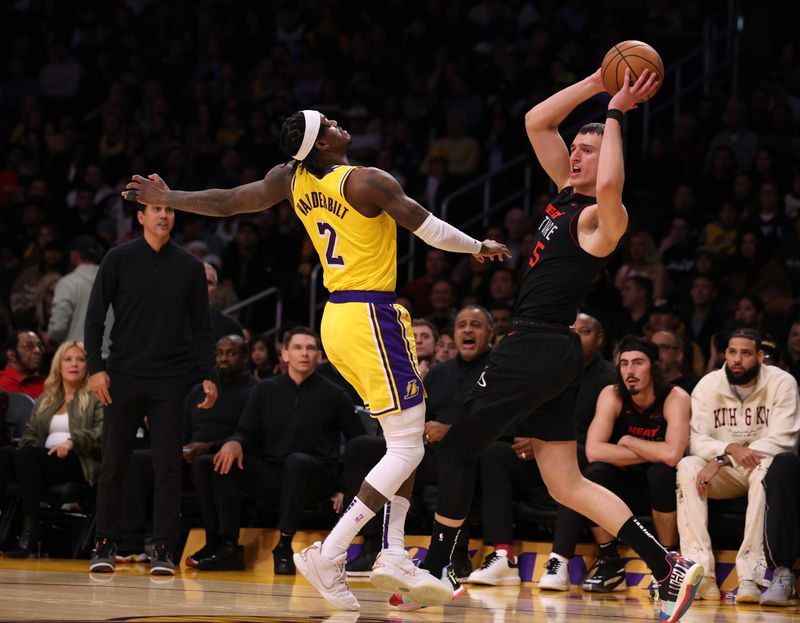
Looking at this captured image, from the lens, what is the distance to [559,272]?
5496 mm

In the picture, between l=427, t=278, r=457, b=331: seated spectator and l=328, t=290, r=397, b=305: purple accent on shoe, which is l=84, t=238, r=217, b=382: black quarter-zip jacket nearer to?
l=328, t=290, r=397, b=305: purple accent on shoe

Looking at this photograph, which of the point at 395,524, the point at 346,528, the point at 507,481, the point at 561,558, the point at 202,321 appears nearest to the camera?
the point at 346,528

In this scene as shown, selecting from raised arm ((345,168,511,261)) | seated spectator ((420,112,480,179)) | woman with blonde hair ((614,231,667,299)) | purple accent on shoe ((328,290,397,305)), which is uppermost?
seated spectator ((420,112,480,179))

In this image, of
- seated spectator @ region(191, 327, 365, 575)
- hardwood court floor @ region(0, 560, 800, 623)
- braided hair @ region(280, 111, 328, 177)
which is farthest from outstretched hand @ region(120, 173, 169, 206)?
seated spectator @ region(191, 327, 365, 575)

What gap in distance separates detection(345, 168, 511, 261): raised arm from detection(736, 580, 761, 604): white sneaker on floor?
2.69 metres

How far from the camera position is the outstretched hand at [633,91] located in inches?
212

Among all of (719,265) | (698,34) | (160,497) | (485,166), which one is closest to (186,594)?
(160,497)

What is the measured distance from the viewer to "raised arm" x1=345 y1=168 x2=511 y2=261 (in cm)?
569

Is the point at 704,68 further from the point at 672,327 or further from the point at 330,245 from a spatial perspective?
the point at 330,245

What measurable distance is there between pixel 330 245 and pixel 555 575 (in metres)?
2.81

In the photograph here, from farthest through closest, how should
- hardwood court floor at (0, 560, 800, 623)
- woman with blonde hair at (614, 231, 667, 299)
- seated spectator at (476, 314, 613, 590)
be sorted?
woman with blonde hair at (614, 231, 667, 299) → seated spectator at (476, 314, 613, 590) → hardwood court floor at (0, 560, 800, 623)

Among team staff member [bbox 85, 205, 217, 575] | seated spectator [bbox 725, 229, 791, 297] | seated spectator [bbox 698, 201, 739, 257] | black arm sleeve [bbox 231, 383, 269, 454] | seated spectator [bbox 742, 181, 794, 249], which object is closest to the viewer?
team staff member [bbox 85, 205, 217, 575]

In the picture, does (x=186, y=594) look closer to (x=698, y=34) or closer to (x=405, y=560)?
(x=405, y=560)

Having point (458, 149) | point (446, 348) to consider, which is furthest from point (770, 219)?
point (458, 149)
